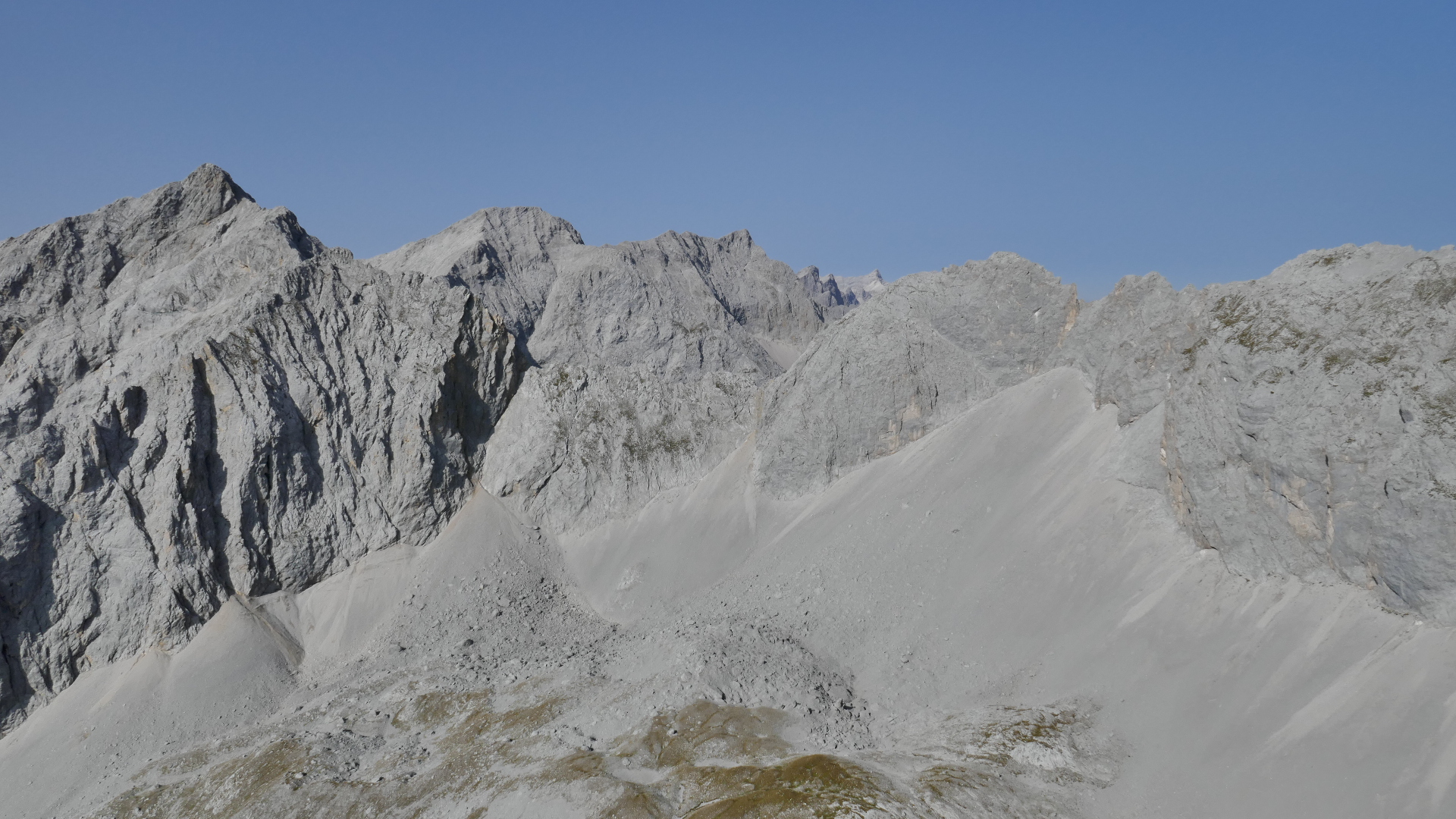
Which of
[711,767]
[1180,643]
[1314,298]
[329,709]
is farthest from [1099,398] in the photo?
[329,709]

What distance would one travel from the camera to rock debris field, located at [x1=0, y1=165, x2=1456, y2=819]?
2422 cm

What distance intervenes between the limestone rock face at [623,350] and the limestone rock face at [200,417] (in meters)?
5.04

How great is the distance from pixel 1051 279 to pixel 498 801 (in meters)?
37.0

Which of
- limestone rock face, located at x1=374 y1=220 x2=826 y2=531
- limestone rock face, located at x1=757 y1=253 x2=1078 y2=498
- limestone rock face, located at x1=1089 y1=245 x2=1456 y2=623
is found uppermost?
limestone rock face, located at x1=374 y1=220 x2=826 y2=531

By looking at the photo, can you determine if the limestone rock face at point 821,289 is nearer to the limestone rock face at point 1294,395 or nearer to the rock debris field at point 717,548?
the rock debris field at point 717,548

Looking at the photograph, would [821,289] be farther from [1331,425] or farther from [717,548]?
[1331,425]

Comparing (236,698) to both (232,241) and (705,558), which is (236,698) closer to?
(705,558)

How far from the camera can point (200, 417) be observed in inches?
1700

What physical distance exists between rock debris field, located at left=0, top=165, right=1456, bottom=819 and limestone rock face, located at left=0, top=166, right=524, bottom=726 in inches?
9.1

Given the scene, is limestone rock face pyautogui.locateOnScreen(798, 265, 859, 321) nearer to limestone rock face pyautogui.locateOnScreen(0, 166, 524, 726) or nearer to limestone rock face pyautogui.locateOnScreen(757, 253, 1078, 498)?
limestone rock face pyautogui.locateOnScreen(757, 253, 1078, 498)

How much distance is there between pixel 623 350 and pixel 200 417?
2031 inches

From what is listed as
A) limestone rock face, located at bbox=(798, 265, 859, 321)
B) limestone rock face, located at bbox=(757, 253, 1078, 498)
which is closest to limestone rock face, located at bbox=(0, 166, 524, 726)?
limestone rock face, located at bbox=(757, 253, 1078, 498)

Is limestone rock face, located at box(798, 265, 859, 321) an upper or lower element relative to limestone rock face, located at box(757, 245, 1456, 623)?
upper

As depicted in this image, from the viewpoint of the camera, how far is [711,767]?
85.5ft
